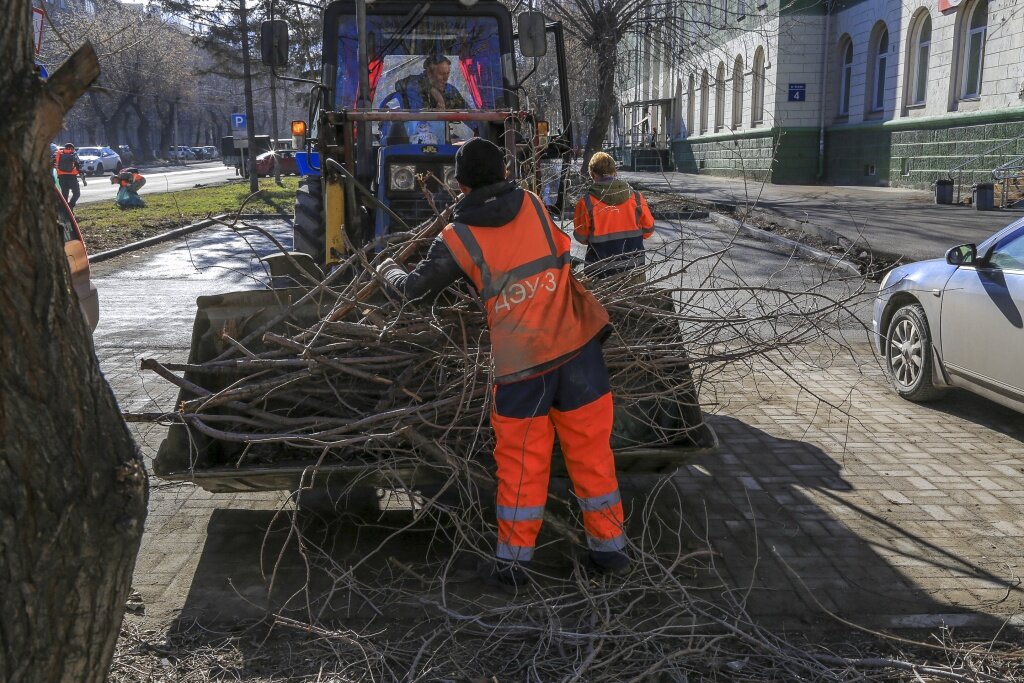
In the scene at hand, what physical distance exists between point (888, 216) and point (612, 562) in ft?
50.4

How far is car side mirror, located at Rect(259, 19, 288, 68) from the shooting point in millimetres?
7656

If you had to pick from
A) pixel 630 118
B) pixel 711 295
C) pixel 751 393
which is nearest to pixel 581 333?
pixel 711 295

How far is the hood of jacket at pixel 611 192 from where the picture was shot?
22.1ft

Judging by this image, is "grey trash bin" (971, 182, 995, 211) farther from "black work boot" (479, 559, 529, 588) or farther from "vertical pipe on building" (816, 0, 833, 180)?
"black work boot" (479, 559, 529, 588)

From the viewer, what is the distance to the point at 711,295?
498 cm

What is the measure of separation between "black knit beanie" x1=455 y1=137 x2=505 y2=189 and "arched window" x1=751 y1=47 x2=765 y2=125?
28.5m

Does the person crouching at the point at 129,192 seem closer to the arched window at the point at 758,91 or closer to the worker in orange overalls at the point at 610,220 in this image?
the arched window at the point at 758,91

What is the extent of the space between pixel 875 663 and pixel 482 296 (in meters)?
1.95

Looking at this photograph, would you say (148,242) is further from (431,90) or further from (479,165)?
(479,165)

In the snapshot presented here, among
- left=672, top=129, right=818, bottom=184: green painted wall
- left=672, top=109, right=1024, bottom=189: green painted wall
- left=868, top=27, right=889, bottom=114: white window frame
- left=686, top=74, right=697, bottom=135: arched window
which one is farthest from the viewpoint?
left=686, top=74, right=697, bottom=135: arched window

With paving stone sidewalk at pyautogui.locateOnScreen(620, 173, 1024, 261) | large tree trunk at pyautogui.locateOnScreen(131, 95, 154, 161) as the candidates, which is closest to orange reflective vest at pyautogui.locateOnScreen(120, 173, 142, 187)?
paving stone sidewalk at pyautogui.locateOnScreen(620, 173, 1024, 261)

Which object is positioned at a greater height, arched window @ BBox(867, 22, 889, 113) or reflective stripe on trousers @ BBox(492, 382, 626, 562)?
arched window @ BBox(867, 22, 889, 113)

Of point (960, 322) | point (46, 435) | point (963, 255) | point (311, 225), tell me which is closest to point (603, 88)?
point (311, 225)

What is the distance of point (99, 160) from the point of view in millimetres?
52781
